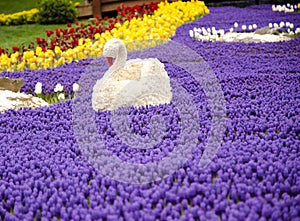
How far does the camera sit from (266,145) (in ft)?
13.7

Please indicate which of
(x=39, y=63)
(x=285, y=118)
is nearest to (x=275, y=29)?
(x=39, y=63)

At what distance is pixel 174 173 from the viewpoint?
147 inches

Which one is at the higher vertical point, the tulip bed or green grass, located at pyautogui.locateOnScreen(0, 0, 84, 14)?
green grass, located at pyautogui.locateOnScreen(0, 0, 84, 14)

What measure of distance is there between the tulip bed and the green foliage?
13782 millimetres

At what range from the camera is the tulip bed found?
10.5 ft

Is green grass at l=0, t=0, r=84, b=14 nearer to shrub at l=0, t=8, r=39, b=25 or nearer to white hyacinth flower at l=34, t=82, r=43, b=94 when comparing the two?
shrub at l=0, t=8, r=39, b=25

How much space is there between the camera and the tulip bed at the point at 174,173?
3193 millimetres

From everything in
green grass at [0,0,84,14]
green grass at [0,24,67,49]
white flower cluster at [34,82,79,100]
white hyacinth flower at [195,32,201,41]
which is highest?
green grass at [0,0,84,14]

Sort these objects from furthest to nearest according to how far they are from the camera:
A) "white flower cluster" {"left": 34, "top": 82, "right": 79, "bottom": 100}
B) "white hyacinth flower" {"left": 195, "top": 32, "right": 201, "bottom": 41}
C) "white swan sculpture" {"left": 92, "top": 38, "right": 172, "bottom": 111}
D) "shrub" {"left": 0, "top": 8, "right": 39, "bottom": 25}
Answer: "shrub" {"left": 0, "top": 8, "right": 39, "bottom": 25}, "white hyacinth flower" {"left": 195, "top": 32, "right": 201, "bottom": 41}, "white flower cluster" {"left": 34, "top": 82, "right": 79, "bottom": 100}, "white swan sculpture" {"left": 92, "top": 38, "right": 172, "bottom": 111}

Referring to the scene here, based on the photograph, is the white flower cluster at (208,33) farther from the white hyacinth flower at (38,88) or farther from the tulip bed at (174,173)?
the white hyacinth flower at (38,88)

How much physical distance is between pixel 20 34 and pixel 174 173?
1489 centimetres

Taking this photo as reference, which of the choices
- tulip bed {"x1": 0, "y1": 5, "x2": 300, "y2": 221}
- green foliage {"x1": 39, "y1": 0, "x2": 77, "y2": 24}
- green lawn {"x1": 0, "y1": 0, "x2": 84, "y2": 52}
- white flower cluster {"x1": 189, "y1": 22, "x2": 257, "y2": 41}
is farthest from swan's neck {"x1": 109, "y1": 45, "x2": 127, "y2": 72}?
green foliage {"x1": 39, "y1": 0, "x2": 77, "y2": 24}

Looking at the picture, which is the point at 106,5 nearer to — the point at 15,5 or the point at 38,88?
the point at 15,5

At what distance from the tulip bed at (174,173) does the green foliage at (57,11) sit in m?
13.8
